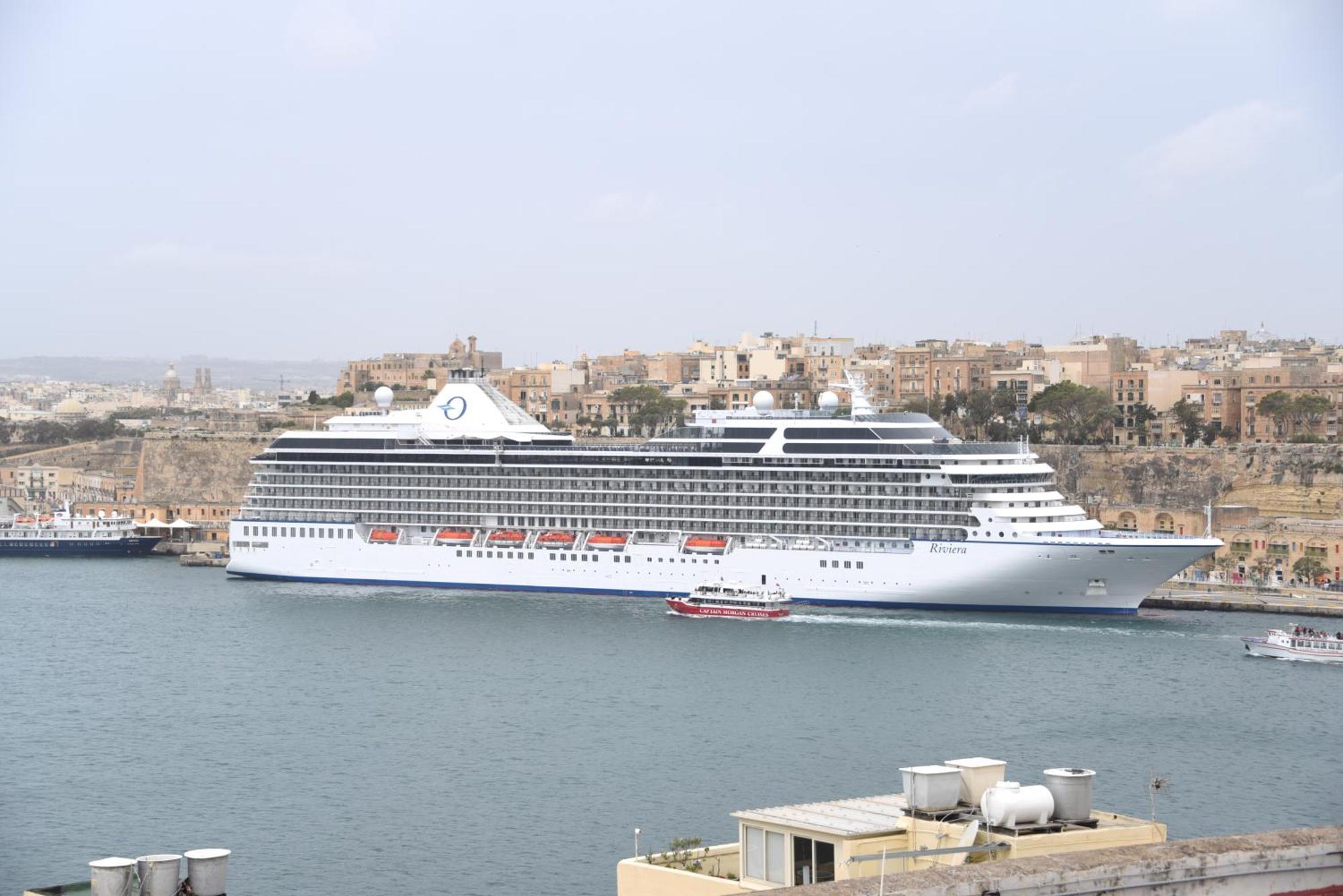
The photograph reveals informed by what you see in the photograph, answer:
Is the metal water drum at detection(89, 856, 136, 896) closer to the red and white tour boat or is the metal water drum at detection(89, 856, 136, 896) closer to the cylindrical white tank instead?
the cylindrical white tank

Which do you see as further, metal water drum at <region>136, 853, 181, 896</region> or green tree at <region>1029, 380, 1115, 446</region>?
green tree at <region>1029, 380, 1115, 446</region>

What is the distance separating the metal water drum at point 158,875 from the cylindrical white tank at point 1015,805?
3895mm

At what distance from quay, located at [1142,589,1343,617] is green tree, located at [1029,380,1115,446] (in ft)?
65.7

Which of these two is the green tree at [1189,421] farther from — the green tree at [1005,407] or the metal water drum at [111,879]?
the metal water drum at [111,879]

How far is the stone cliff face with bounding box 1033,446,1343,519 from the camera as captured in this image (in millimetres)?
50688

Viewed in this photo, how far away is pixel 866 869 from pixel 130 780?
1537 centimetres

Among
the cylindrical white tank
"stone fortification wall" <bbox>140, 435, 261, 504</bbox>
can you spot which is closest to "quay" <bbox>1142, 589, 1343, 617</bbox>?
the cylindrical white tank

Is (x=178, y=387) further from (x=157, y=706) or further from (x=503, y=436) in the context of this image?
(x=157, y=706)

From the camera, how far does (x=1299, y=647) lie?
31.8m

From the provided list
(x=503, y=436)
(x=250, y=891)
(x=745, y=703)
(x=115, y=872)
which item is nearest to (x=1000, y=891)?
(x=115, y=872)

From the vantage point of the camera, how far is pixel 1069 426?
62.5 m

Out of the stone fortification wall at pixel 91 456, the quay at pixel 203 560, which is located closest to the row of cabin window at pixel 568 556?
the quay at pixel 203 560

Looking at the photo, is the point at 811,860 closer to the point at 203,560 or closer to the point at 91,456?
the point at 203,560

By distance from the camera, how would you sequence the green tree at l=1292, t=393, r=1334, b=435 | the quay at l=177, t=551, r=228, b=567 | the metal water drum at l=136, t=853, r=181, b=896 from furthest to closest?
the green tree at l=1292, t=393, r=1334, b=435
the quay at l=177, t=551, r=228, b=567
the metal water drum at l=136, t=853, r=181, b=896
